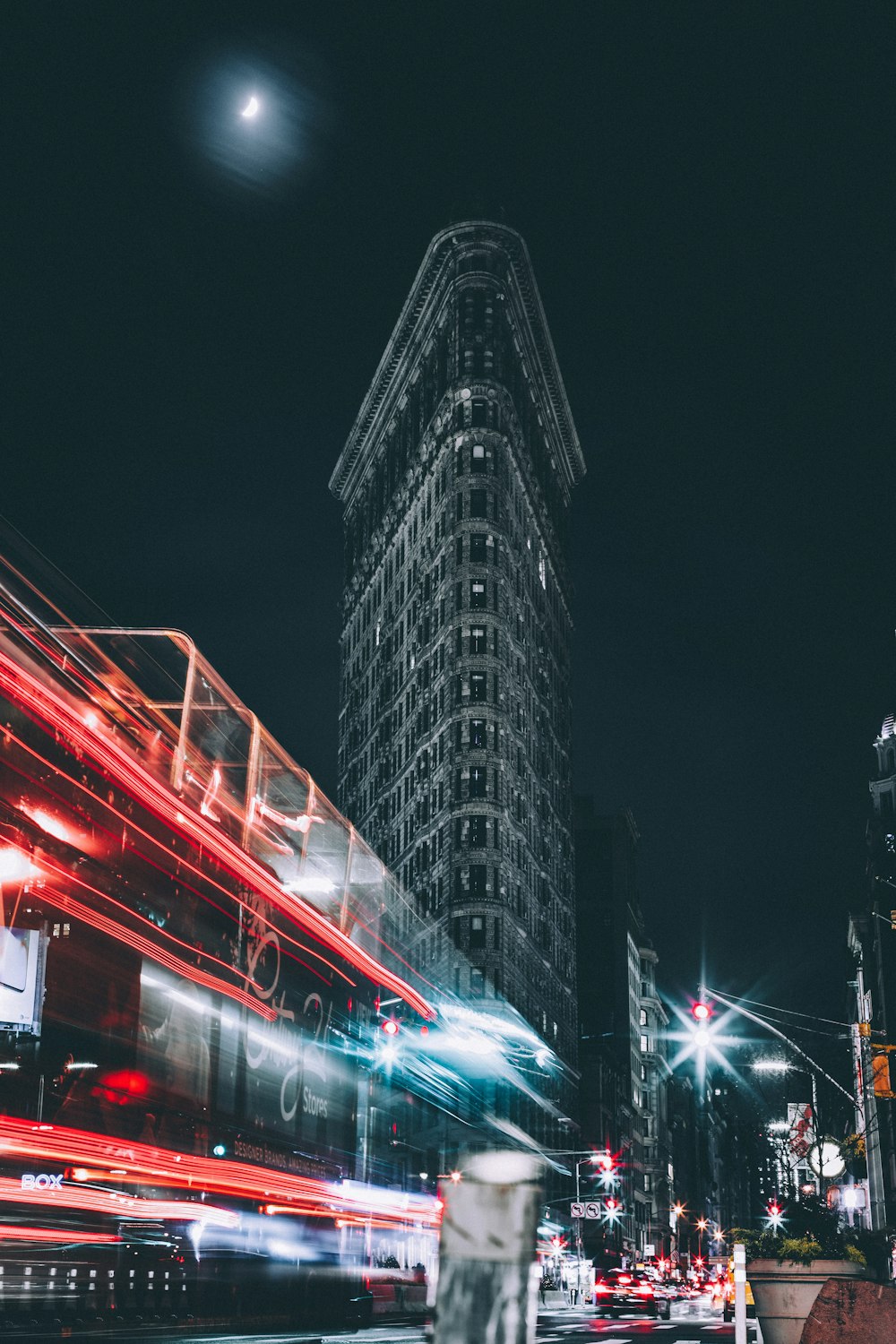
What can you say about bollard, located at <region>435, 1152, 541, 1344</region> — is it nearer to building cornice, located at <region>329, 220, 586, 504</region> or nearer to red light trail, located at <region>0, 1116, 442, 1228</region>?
red light trail, located at <region>0, 1116, 442, 1228</region>

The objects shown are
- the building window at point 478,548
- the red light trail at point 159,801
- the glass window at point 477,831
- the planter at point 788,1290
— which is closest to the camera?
the red light trail at point 159,801

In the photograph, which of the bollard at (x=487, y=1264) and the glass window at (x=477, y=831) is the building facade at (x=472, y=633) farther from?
the bollard at (x=487, y=1264)

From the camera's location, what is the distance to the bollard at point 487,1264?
4.79 m

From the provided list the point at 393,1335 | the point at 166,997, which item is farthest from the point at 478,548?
the point at 166,997

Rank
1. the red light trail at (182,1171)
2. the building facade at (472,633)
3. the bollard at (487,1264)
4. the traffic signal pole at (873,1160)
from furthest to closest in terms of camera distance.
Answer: the building facade at (472,633), the traffic signal pole at (873,1160), the red light trail at (182,1171), the bollard at (487,1264)

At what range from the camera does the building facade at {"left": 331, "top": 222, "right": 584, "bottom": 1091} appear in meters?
102

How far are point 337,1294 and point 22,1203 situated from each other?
10670 millimetres

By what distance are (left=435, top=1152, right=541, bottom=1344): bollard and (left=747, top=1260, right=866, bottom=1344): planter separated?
14919 mm

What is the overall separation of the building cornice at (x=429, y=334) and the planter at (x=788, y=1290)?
104m

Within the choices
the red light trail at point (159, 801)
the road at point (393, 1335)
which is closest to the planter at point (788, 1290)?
the road at point (393, 1335)

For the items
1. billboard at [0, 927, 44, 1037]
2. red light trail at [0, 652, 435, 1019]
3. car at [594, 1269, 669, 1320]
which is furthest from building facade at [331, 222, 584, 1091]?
billboard at [0, 927, 44, 1037]

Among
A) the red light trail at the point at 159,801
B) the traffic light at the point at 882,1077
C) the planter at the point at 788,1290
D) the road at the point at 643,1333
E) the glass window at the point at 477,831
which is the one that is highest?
the glass window at the point at 477,831

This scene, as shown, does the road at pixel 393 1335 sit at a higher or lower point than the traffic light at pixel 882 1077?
lower

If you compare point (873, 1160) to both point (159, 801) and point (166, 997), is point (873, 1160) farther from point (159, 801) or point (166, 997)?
point (159, 801)
